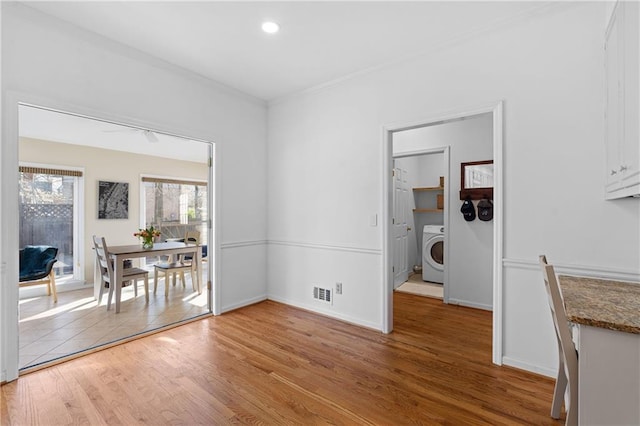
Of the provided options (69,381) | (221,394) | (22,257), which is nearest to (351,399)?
(221,394)

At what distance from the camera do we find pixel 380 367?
7.83 ft

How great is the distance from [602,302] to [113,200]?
A: 686cm

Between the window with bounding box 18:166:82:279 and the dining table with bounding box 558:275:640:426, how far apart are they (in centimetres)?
663

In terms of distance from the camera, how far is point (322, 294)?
3.66 metres

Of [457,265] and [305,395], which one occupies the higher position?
[457,265]

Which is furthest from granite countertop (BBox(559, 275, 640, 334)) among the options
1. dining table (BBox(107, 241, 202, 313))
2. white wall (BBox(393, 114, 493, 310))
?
dining table (BBox(107, 241, 202, 313))

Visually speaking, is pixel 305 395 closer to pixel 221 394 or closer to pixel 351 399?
pixel 351 399

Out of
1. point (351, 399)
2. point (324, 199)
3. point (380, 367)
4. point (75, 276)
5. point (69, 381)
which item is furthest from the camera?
point (75, 276)

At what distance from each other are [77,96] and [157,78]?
77cm

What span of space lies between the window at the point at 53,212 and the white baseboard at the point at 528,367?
6517 millimetres

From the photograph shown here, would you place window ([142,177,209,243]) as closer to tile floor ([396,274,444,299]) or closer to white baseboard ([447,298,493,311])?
tile floor ([396,274,444,299])

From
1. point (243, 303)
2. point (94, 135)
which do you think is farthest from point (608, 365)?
point (94, 135)

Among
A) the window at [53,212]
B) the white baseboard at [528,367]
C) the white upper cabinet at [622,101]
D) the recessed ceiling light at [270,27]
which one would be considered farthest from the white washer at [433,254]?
the window at [53,212]

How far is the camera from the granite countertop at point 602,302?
47.1 inches
